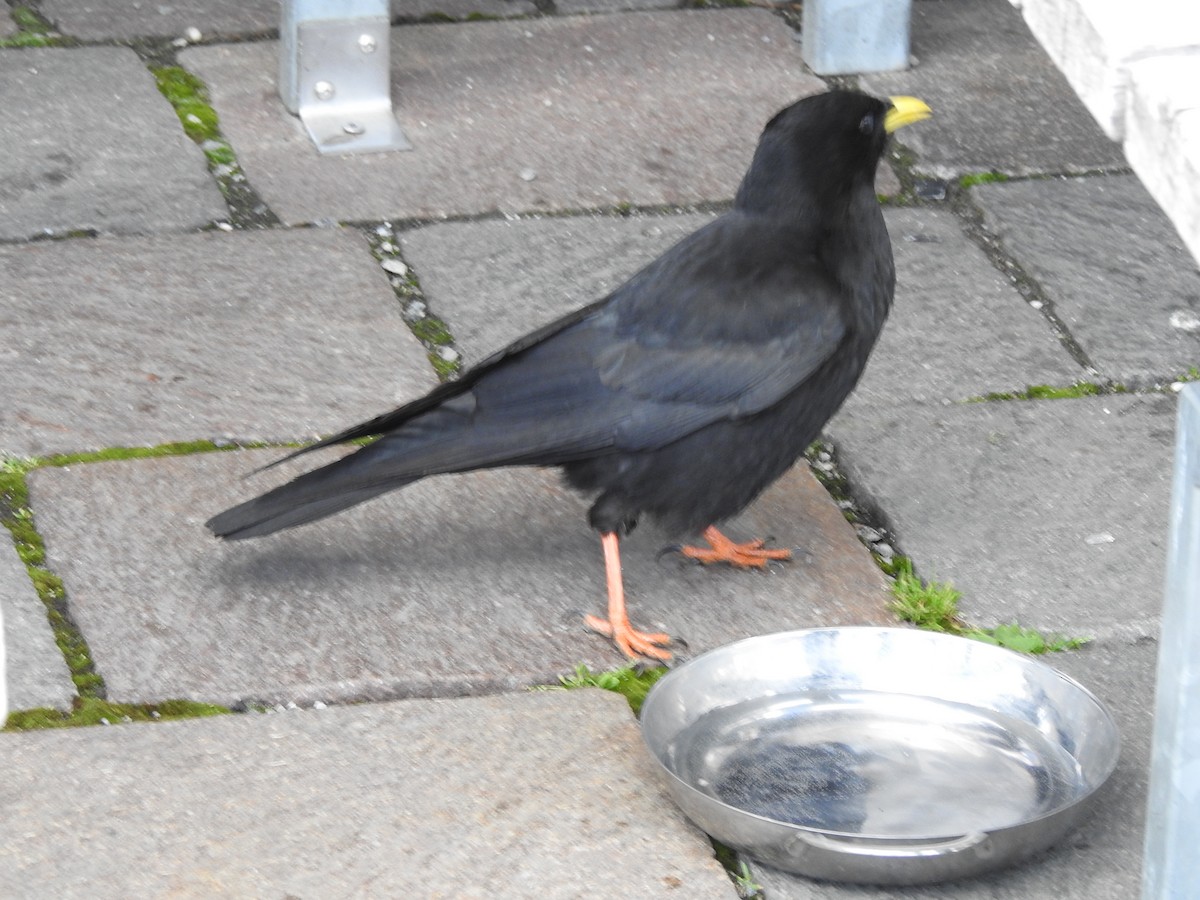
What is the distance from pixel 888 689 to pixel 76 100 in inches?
130

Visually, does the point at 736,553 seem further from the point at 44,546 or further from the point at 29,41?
the point at 29,41

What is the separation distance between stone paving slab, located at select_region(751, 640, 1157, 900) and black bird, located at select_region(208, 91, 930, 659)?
29.6 inches

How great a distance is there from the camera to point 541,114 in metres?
5.49

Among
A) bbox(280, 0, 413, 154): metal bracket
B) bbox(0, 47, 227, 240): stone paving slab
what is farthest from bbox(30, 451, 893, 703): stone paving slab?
bbox(280, 0, 413, 154): metal bracket

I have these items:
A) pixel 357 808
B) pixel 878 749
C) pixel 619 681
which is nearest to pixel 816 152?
pixel 619 681

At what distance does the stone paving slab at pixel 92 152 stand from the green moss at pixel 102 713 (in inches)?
75.6

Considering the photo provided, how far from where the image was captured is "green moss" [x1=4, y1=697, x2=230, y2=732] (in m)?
3.08

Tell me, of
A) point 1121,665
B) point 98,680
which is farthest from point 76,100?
point 1121,665

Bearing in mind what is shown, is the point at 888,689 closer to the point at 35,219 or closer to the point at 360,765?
the point at 360,765

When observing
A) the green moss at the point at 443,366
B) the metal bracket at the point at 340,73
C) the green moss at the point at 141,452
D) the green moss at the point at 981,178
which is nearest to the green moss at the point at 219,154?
the metal bracket at the point at 340,73

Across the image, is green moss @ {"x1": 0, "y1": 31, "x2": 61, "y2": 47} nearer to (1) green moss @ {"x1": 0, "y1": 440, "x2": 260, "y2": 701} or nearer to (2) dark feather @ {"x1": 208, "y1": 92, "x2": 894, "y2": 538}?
(1) green moss @ {"x1": 0, "y1": 440, "x2": 260, "y2": 701}

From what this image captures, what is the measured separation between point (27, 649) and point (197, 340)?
124 centimetres

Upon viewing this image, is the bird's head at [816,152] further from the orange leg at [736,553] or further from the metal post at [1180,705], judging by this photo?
the metal post at [1180,705]

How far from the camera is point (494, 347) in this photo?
14.2 feet
